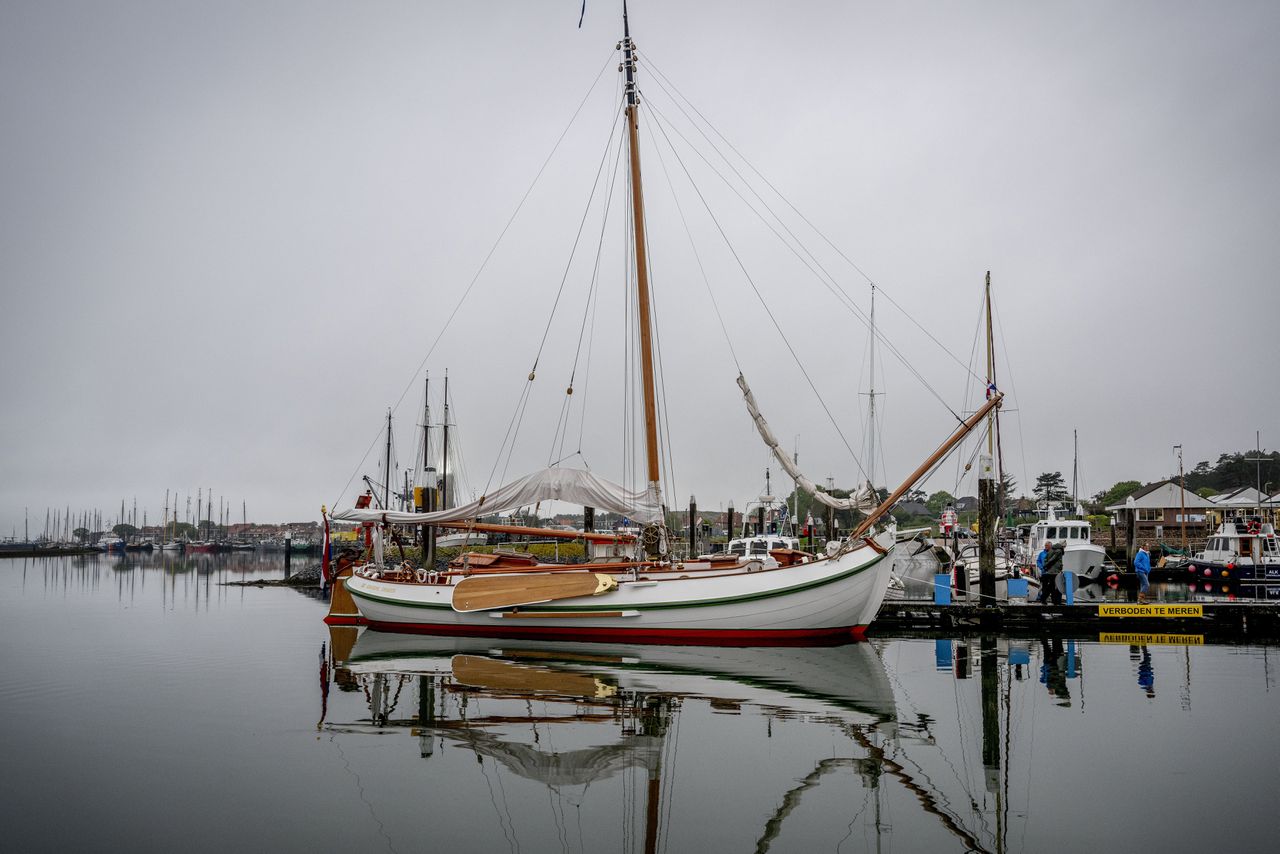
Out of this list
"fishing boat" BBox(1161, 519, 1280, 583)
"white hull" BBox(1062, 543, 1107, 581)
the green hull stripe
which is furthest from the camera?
"white hull" BBox(1062, 543, 1107, 581)

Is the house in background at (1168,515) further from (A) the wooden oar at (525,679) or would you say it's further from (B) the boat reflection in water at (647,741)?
(A) the wooden oar at (525,679)

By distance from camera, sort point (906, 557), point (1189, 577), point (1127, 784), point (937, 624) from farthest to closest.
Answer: point (1189, 577) < point (906, 557) < point (937, 624) < point (1127, 784)

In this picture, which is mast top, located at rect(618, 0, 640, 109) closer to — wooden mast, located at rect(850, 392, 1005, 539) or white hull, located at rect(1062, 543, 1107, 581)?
wooden mast, located at rect(850, 392, 1005, 539)

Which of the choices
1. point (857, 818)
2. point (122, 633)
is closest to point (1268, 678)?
point (857, 818)

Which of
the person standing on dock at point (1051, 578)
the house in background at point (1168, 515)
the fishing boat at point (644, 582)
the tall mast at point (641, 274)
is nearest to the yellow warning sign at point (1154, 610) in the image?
the person standing on dock at point (1051, 578)

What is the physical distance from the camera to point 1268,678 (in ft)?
49.8

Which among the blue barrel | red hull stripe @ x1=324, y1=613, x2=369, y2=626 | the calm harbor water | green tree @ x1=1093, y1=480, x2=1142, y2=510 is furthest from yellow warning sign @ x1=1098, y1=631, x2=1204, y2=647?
green tree @ x1=1093, y1=480, x2=1142, y2=510

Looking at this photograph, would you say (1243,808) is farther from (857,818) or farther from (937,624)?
(937,624)

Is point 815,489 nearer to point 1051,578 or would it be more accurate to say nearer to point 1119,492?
point 1051,578

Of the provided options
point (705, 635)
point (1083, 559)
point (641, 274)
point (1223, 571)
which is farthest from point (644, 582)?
point (1223, 571)

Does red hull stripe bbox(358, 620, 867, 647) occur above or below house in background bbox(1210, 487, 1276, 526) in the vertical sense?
below

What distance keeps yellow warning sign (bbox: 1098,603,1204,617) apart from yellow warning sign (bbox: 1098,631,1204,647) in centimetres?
53

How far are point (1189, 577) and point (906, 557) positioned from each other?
15348 millimetres

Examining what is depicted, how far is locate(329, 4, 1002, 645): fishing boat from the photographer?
18.4m
